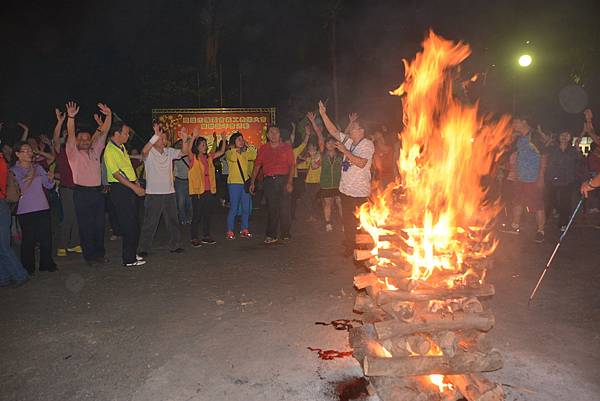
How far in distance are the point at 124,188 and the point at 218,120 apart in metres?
11.5

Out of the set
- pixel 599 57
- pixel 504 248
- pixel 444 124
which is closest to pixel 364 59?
pixel 599 57

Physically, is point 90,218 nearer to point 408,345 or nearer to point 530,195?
point 408,345

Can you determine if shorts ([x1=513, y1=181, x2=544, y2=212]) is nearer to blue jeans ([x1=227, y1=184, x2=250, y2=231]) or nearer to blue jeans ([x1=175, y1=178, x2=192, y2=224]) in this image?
blue jeans ([x1=227, y1=184, x2=250, y2=231])

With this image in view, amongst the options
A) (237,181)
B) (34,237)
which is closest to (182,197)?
(237,181)

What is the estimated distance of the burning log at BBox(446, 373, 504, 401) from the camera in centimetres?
341

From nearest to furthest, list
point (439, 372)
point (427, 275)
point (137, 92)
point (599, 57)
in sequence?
1. point (439, 372)
2. point (427, 275)
3. point (599, 57)
4. point (137, 92)

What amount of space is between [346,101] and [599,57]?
530 inches

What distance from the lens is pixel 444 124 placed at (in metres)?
5.13

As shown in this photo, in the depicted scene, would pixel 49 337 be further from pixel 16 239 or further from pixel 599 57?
pixel 599 57

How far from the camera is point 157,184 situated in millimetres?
8086

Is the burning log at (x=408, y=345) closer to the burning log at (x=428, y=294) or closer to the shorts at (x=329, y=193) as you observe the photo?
the burning log at (x=428, y=294)

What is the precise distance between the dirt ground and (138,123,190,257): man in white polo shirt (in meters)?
0.61

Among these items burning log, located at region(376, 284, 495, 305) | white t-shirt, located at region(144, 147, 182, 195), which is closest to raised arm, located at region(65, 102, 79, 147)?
white t-shirt, located at region(144, 147, 182, 195)

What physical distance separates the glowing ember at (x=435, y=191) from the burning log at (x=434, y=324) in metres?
0.31
